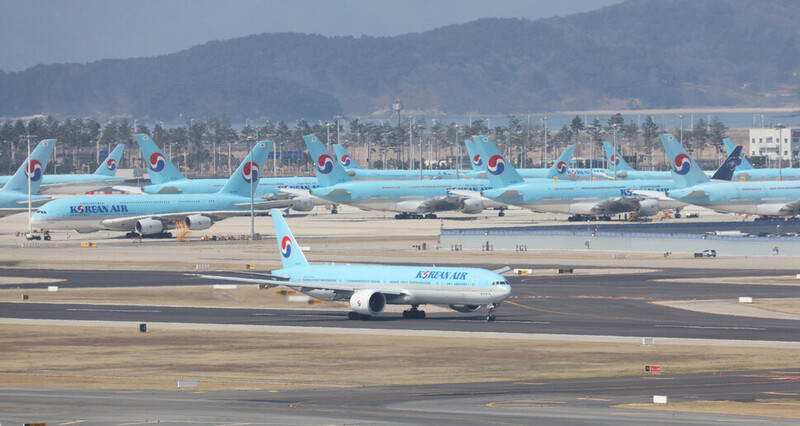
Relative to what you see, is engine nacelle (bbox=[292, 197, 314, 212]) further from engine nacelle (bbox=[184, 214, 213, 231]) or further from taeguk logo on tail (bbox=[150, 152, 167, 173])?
engine nacelle (bbox=[184, 214, 213, 231])

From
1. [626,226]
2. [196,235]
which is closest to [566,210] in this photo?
[626,226]

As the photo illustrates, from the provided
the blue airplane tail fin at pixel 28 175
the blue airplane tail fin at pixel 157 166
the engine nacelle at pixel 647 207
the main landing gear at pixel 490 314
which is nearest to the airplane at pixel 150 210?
the blue airplane tail fin at pixel 28 175

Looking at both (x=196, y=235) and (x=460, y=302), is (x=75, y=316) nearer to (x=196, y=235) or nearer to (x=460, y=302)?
(x=460, y=302)

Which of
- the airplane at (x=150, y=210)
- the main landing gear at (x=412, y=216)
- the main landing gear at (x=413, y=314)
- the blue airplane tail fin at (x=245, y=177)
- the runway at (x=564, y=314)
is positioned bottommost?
the runway at (x=564, y=314)

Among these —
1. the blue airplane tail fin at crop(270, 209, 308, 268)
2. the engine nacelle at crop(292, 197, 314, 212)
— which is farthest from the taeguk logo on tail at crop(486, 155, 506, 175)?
the blue airplane tail fin at crop(270, 209, 308, 268)

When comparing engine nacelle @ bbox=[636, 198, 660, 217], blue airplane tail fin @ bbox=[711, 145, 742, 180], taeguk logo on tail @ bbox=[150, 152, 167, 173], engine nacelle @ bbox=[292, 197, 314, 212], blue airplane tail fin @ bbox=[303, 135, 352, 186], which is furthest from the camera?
engine nacelle @ bbox=[292, 197, 314, 212]

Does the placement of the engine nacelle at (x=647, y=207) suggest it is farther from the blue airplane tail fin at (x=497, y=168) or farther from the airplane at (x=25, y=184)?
the airplane at (x=25, y=184)

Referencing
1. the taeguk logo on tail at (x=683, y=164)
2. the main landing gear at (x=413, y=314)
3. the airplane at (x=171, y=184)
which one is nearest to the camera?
the main landing gear at (x=413, y=314)

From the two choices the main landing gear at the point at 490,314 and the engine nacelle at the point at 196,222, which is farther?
the engine nacelle at the point at 196,222
